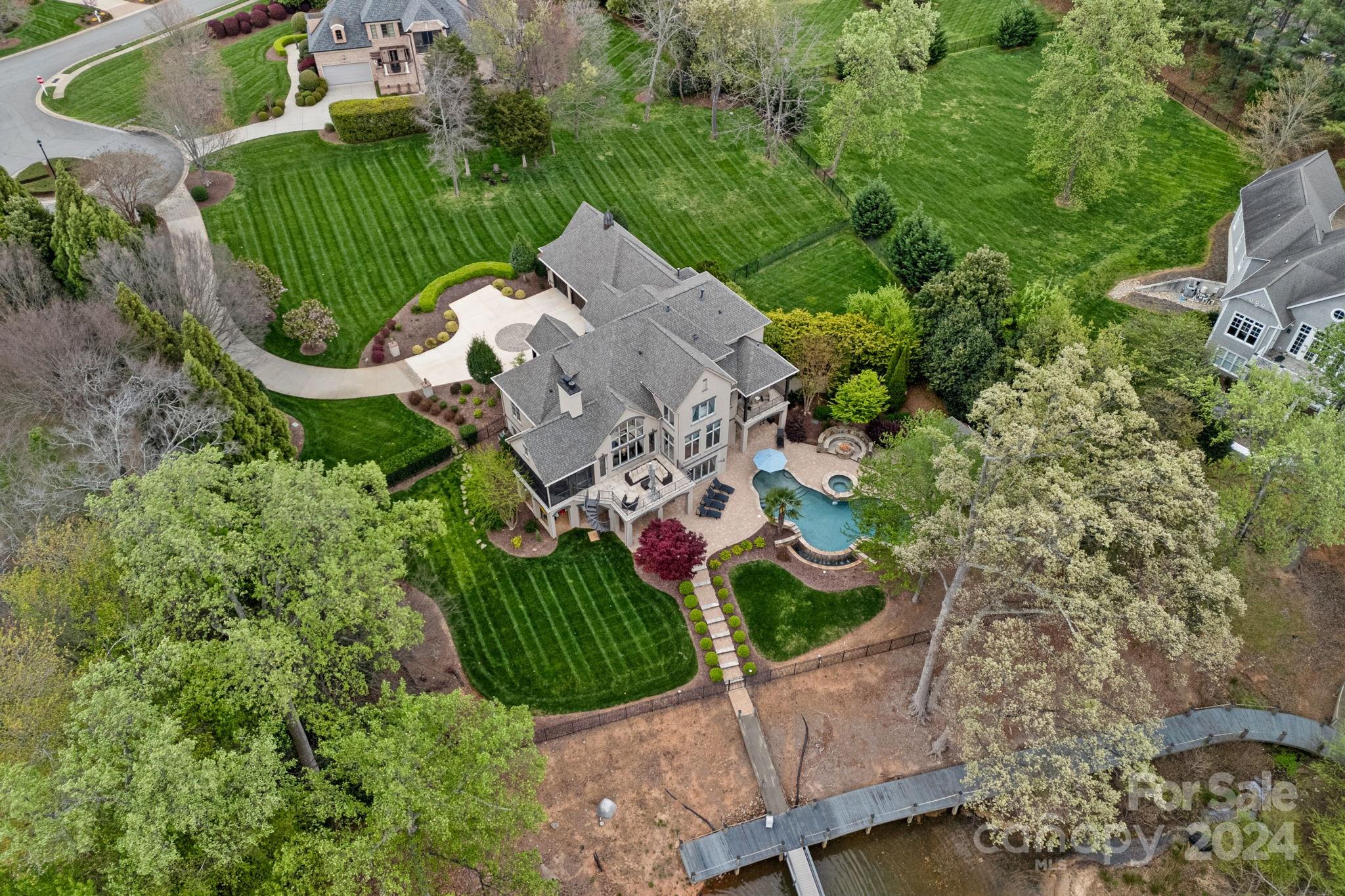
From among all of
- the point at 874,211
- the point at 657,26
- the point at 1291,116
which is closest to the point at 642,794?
the point at 874,211

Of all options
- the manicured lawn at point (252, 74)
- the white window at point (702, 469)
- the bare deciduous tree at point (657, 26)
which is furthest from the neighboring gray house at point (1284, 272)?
the manicured lawn at point (252, 74)

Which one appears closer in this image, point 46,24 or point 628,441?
point 628,441

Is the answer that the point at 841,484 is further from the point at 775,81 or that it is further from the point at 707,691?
the point at 775,81

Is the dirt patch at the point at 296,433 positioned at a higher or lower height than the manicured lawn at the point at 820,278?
lower

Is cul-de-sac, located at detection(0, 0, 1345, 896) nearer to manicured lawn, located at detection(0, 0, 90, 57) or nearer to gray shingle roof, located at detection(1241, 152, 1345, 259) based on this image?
gray shingle roof, located at detection(1241, 152, 1345, 259)

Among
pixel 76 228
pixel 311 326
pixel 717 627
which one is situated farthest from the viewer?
pixel 311 326

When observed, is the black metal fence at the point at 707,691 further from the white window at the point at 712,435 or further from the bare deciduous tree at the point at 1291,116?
the bare deciduous tree at the point at 1291,116
